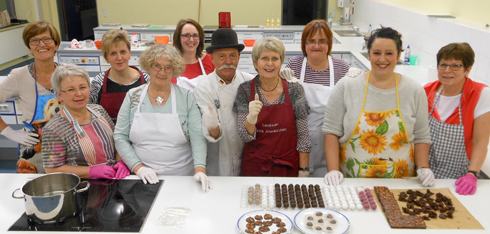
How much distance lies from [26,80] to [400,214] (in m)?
2.34

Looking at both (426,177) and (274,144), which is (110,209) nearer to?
(274,144)

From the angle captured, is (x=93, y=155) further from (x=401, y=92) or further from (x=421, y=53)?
(x=421, y=53)

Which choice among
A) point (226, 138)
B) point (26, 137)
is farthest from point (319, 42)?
point (26, 137)

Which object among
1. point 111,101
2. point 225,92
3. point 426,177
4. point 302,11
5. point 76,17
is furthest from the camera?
point 76,17

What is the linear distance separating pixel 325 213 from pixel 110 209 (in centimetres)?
100

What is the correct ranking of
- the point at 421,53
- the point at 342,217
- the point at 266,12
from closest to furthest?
the point at 342,217
the point at 421,53
the point at 266,12

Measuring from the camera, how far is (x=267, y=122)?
2.21m

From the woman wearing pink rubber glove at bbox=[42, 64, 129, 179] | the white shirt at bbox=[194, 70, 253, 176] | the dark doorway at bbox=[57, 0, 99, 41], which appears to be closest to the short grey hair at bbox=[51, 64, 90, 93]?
the woman wearing pink rubber glove at bbox=[42, 64, 129, 179]

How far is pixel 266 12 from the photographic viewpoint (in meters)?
8.27

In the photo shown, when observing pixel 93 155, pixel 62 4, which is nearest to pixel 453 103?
pixel 93 155

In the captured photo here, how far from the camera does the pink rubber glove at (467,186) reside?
75.1 inches

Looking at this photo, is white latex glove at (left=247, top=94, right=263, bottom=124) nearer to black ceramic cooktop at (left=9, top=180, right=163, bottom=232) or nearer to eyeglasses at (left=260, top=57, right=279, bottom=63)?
eyeglasses at (left=260, top=57, right=279, bottom=63)

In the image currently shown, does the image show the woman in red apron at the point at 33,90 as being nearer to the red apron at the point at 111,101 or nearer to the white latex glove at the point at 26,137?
the white latex glove at the point at 26,137

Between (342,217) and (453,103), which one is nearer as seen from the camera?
(342,217)
